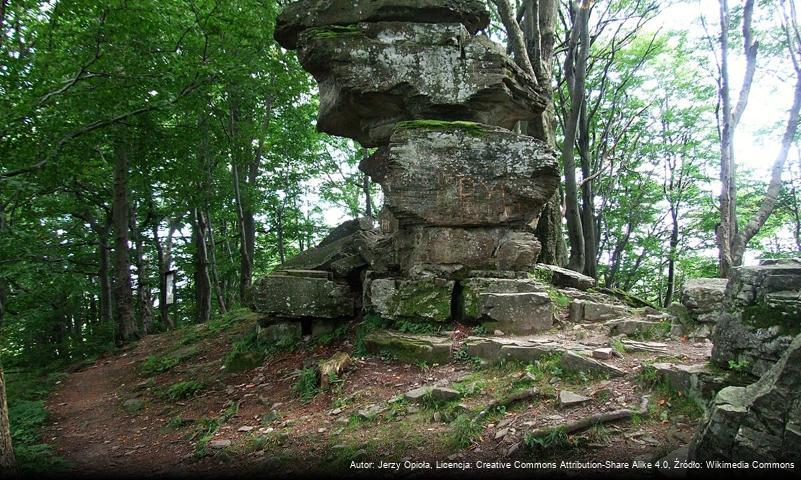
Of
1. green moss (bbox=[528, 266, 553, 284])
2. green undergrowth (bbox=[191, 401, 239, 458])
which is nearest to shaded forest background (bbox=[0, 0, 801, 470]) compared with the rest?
green moss (bbox=[528, 266, 553, 284])

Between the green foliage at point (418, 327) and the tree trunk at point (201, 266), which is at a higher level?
the tree trunk at point (201, 266)

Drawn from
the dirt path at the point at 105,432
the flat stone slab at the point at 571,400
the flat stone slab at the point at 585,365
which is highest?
the flat stone slab at the point at 585,365

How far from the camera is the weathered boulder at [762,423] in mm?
2785

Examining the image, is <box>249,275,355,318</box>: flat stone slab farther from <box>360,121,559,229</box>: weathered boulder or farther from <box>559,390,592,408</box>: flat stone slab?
<box>559,390,592,408</box>: flat stone slab

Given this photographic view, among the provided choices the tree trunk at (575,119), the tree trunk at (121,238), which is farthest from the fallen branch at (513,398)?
the tree trunk at (121,238)

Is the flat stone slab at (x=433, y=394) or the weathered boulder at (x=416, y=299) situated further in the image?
the weathered boulder at (x=416, y=299)

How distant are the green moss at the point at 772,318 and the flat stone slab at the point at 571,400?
1668mm

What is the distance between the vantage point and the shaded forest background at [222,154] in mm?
8266

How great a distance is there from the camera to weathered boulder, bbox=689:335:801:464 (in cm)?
279

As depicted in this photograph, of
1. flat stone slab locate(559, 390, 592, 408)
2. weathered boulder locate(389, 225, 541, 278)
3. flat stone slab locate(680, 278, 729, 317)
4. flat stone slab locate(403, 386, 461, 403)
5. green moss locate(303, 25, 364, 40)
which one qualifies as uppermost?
green moss locate(303, 25, 364, 40)

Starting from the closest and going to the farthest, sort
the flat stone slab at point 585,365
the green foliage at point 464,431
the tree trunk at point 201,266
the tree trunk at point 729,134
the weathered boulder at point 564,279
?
the green foliage at point 464,431
the flat stone slab at point 585,365
the weathered boulder at point 564,279
the tree trunk at point 729,134
the tree trunk at point 201,266

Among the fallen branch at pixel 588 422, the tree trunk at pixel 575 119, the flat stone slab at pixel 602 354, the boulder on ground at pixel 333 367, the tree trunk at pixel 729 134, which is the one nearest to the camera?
the fallen branch at pixel 588 422

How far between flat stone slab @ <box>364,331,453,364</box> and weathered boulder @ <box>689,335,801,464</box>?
11.8 feet

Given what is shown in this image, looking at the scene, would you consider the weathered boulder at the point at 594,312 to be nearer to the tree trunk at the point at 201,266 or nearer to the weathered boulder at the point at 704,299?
the weathered boulder at the point at 704,299
